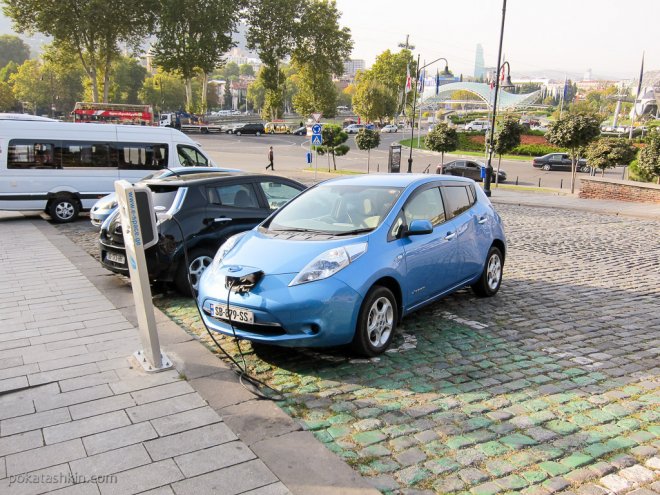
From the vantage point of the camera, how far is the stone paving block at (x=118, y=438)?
12.0ft

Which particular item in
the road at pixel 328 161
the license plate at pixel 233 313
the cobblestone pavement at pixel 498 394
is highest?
the license plate at pixel 233 313

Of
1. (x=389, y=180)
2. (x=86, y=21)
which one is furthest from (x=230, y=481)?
(x=86, y=21)

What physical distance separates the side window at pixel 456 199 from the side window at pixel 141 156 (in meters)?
10.6

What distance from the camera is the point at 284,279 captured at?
16.1ft

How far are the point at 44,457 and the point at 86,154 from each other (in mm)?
12396

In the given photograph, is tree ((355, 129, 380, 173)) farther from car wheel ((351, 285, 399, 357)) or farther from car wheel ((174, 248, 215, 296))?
car wheel ((351, 285, 399, 357))

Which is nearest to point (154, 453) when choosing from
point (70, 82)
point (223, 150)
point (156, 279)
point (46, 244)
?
point (156, 279)

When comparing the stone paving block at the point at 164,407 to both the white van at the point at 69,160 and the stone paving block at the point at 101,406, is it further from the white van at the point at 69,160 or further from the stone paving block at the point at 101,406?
the white van at the point at 69,160

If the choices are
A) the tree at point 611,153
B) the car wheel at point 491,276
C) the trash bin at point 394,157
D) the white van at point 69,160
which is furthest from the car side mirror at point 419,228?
the tree at point 611,153

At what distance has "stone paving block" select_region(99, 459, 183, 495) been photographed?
3215 millimetres

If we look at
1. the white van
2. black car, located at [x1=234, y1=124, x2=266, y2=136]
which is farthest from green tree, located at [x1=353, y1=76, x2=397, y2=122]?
the white van

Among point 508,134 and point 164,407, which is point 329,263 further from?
point 508,134

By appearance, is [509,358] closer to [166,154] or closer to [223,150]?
[166,154]

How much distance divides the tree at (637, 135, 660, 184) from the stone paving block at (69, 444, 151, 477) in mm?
23342
